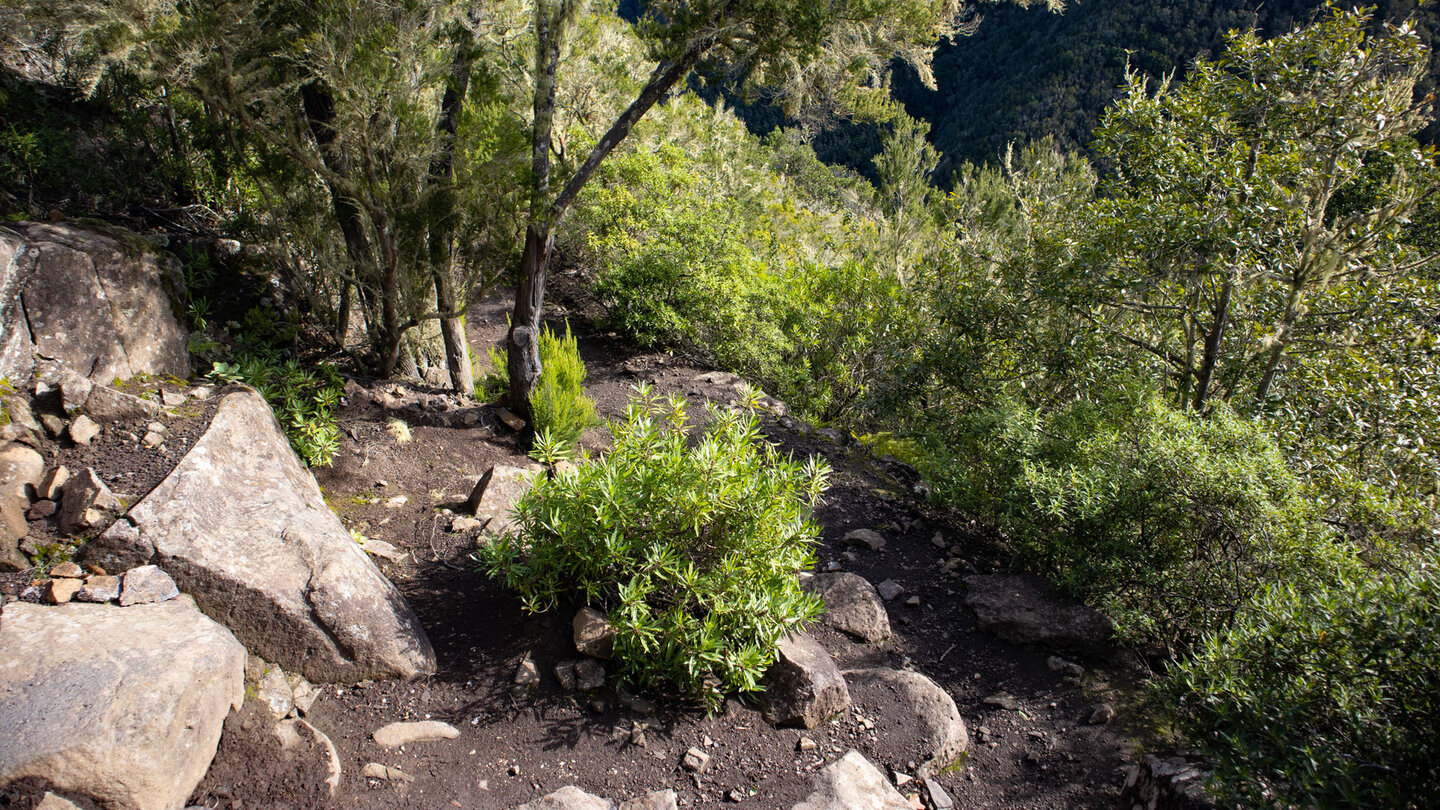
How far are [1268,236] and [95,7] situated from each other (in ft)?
21.8

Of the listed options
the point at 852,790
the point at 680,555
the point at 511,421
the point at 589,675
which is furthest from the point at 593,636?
the point at 511,421

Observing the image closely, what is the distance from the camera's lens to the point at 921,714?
2865 millimetres

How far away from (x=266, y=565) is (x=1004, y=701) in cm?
325

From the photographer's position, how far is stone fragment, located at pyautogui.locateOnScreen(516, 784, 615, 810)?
7.09 ft

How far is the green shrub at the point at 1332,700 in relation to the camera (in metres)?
1.84

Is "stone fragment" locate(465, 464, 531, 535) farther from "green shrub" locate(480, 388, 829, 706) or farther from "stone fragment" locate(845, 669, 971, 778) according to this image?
"stone fragment" locate(845, 669, 971, 778)

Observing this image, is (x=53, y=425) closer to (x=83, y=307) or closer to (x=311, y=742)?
(x=83, y=307)

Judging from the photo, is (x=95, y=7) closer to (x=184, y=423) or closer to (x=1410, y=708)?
(x=184, y=423)

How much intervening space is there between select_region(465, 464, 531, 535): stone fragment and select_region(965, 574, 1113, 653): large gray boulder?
266 centimetres

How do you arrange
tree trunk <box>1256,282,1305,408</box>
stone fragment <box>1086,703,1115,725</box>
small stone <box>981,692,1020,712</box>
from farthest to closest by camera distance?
1. tree trunk <box>1256,282,1305,408</box>
2. small stone <box>981,692,1020,712</box>
3. stone fragment <box>1086,703,1115,725</box>

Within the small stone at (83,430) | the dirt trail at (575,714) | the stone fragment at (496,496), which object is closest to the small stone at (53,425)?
the small stone at (83,430)

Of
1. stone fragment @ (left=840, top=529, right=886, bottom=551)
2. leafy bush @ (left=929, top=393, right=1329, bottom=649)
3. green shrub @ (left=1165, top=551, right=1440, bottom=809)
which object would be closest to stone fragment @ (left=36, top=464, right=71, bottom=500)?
stone fragment @ (left=840, top=529, right=886, bottom=551)

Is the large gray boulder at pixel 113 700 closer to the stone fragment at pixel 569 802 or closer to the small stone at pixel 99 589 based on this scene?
the small stone at pixel 99 589

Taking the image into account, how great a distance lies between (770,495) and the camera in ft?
8.93
